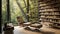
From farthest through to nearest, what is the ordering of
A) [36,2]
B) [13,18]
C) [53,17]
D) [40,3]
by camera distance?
[13,18], [36,2], [40,3], [53,17]

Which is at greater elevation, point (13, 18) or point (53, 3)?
point (53, 3)

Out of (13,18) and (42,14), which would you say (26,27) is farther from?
(13,18)

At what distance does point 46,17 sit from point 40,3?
1.23 meters

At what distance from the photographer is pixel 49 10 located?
27.2 ft

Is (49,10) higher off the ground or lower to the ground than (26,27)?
higher

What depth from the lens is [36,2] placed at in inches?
390

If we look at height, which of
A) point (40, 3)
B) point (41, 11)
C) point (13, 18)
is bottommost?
point (13, 18)

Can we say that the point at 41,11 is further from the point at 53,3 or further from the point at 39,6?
the point at 53,3

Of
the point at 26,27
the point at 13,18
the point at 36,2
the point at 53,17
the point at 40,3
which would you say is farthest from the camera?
the point at 13,18

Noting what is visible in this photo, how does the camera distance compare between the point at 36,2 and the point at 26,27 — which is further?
the point at 36,2

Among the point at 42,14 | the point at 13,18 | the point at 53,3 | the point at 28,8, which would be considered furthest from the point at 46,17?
the point at 13,18

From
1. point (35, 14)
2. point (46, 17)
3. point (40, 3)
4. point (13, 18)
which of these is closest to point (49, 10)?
point (46, 17)

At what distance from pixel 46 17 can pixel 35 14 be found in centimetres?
150

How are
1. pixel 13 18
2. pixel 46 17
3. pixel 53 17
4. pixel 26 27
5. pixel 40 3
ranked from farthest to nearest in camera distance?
pixel 13 18, pixel 40 3, pixel 46 17, pixel 53 17, pixel 26 27
